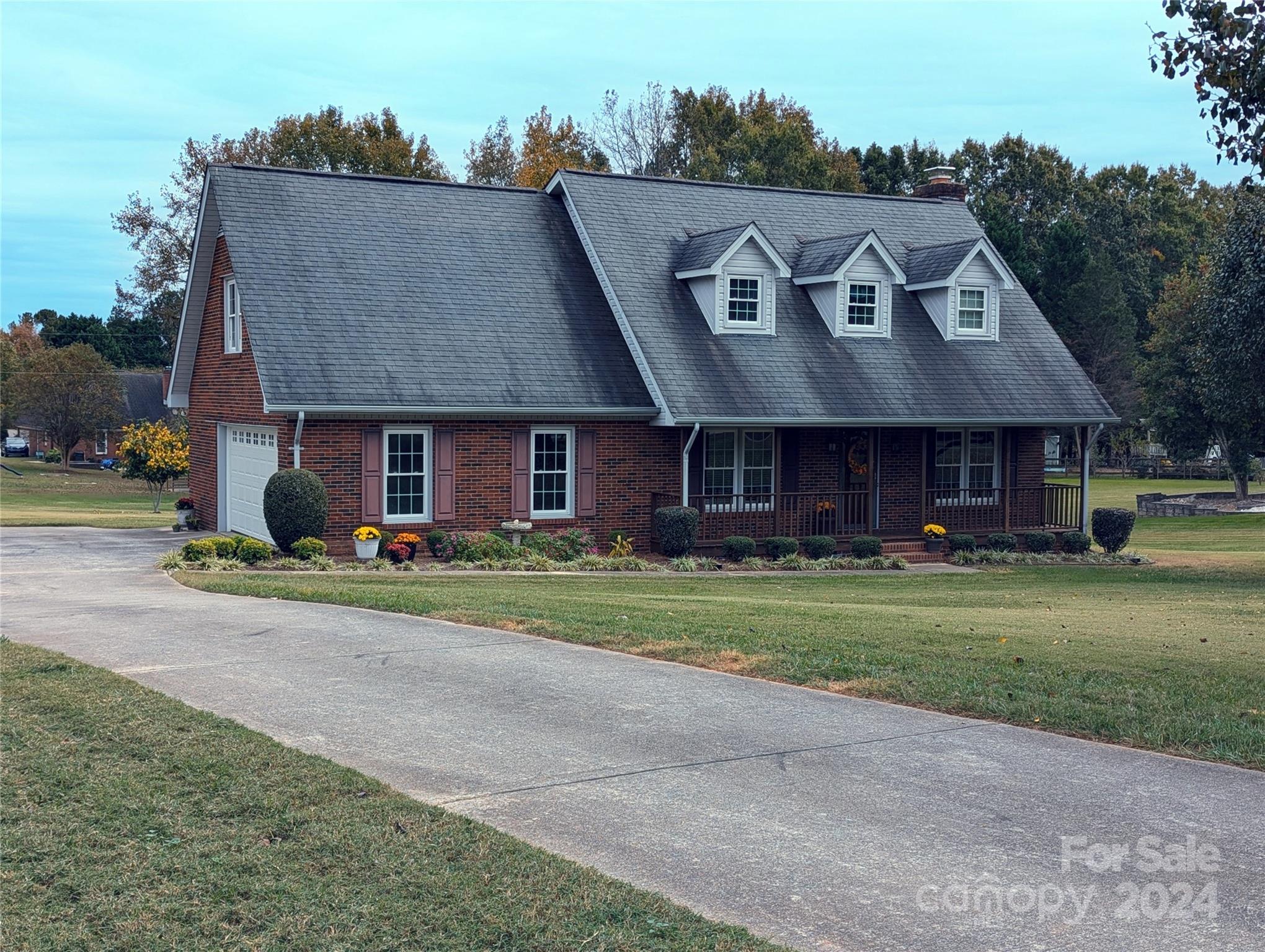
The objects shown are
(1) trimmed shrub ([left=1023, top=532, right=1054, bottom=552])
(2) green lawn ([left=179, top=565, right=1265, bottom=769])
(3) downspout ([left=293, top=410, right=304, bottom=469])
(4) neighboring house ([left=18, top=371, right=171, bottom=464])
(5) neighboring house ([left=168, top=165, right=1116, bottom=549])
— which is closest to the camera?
(2) green lawn ([left=179, top=565, right=1265, bottom=769])

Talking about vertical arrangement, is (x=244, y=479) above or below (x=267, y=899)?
above

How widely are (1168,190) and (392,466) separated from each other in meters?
72.2

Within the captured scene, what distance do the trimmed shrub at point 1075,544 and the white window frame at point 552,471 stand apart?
11.6 m

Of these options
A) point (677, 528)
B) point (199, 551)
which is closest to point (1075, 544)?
point (677, 528)

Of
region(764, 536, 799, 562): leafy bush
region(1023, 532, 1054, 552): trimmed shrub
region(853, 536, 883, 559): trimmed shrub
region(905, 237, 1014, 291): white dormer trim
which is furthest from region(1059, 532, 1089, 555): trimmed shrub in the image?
region(764, 536, 799, 562): leafy bush

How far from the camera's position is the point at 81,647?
1143 cm

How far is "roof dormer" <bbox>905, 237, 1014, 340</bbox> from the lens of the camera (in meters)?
28.2

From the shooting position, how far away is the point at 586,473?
953 inches

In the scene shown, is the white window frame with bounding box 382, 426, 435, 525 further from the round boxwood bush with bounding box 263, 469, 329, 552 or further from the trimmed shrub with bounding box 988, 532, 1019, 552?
the trimmed shrub with bounding box 988, 532, 1019, 552

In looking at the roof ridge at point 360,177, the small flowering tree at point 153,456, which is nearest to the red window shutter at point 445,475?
the roof ridge at point 360,177

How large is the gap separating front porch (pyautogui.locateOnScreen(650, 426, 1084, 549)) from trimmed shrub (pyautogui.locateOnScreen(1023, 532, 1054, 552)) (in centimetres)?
43

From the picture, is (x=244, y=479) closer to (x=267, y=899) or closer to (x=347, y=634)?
(x=347, y=634)

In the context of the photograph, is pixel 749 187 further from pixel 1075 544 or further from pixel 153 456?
pixel 153 456

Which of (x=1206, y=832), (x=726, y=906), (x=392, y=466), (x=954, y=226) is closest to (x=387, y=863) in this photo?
(x=726, y=906)
